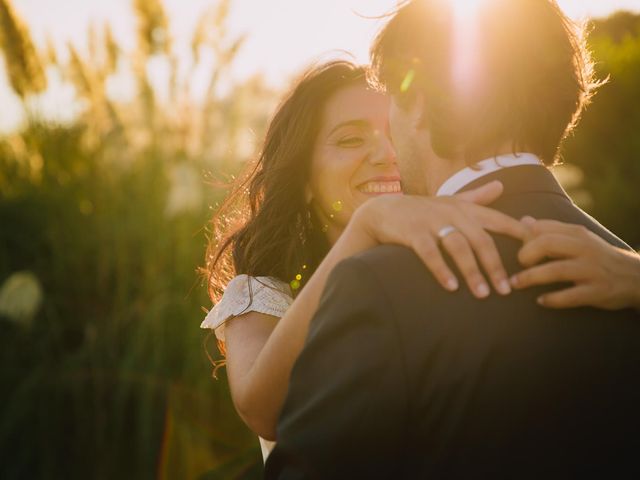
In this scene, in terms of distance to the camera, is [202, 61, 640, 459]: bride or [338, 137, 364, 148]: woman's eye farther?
A: [338, 137, 364, 148]: woman's eye

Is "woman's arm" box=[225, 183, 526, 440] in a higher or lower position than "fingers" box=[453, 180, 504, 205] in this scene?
lower

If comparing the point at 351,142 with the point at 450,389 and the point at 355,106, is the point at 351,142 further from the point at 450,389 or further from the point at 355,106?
the point at 450,389

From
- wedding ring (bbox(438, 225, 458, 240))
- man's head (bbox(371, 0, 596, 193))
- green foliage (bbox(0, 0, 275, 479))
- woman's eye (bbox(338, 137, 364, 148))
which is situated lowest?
green foliage (bbox(0, 0, 275, 479))

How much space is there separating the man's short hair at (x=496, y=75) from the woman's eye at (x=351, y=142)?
4.76 feet

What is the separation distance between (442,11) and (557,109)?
367 mm

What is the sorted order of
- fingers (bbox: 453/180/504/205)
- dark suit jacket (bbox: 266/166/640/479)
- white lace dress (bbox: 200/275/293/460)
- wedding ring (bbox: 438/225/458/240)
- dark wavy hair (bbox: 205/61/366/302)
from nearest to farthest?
dark suit jacket (bbox: 266/166/640/479), wedding ring (bbox: 438/225/458/240), fingers (bbox: 453/180/504/205), white lace dress (bbox: 200/275/293/460), dark wavy hair (bbox: 205/61/366/302)

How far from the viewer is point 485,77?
5.30ft

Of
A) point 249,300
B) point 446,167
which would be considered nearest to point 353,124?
point 249,300

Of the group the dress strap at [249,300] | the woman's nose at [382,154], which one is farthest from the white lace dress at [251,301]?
the woman's nose at [382,154]

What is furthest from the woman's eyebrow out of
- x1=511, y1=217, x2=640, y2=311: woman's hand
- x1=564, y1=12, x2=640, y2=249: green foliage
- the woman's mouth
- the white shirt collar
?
x1=564, y1=12, x2=640, y2=249: green foliage

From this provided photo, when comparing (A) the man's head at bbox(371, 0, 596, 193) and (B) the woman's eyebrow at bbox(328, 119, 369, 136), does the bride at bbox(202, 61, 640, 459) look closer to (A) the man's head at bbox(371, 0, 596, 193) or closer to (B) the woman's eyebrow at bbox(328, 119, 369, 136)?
(B) the woman's eyebrow at bbox(328, 119, 369, 136)

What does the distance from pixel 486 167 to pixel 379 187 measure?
5.08 ft

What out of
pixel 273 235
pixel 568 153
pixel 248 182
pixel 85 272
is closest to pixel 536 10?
pixel 273 235

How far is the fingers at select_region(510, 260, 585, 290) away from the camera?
Result: 139cm
